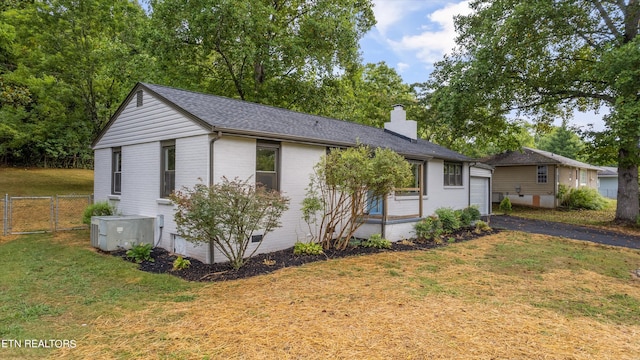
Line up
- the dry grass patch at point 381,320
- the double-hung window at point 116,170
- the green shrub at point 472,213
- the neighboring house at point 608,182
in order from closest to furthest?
the dry grass patch at point 381,320, the double-hung window at point 116,170, the green shrub at point 472,213, the neighboring house at point 608,182

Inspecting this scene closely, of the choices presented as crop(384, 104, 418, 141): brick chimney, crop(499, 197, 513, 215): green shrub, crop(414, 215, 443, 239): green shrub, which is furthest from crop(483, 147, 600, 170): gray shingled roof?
crop(414, 215, 443, 239): green shrub

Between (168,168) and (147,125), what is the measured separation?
158 cm

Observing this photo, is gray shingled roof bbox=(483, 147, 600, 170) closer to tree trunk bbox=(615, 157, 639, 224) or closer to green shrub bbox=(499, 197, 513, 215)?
green shrub bbox=(499, 197, 513, 215)

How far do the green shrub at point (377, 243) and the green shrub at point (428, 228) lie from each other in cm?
181

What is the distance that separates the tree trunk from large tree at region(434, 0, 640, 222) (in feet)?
0.11

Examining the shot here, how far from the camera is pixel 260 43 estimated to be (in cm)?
1823

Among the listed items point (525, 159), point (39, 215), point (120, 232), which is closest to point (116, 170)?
point (120, 232)

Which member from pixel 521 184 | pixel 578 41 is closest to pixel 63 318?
pixel 578 41

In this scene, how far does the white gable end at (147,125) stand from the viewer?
8.33m

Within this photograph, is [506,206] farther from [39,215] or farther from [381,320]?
[39,215]

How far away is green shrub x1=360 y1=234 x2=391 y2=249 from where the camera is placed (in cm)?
970

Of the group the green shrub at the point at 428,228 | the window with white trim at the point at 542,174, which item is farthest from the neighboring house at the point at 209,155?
the window with white trim at the point at 542,174

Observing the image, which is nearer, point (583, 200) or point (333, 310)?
point (333, 310)

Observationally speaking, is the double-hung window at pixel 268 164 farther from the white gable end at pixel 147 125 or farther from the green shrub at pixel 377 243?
the green shrub at pixel 377 243
